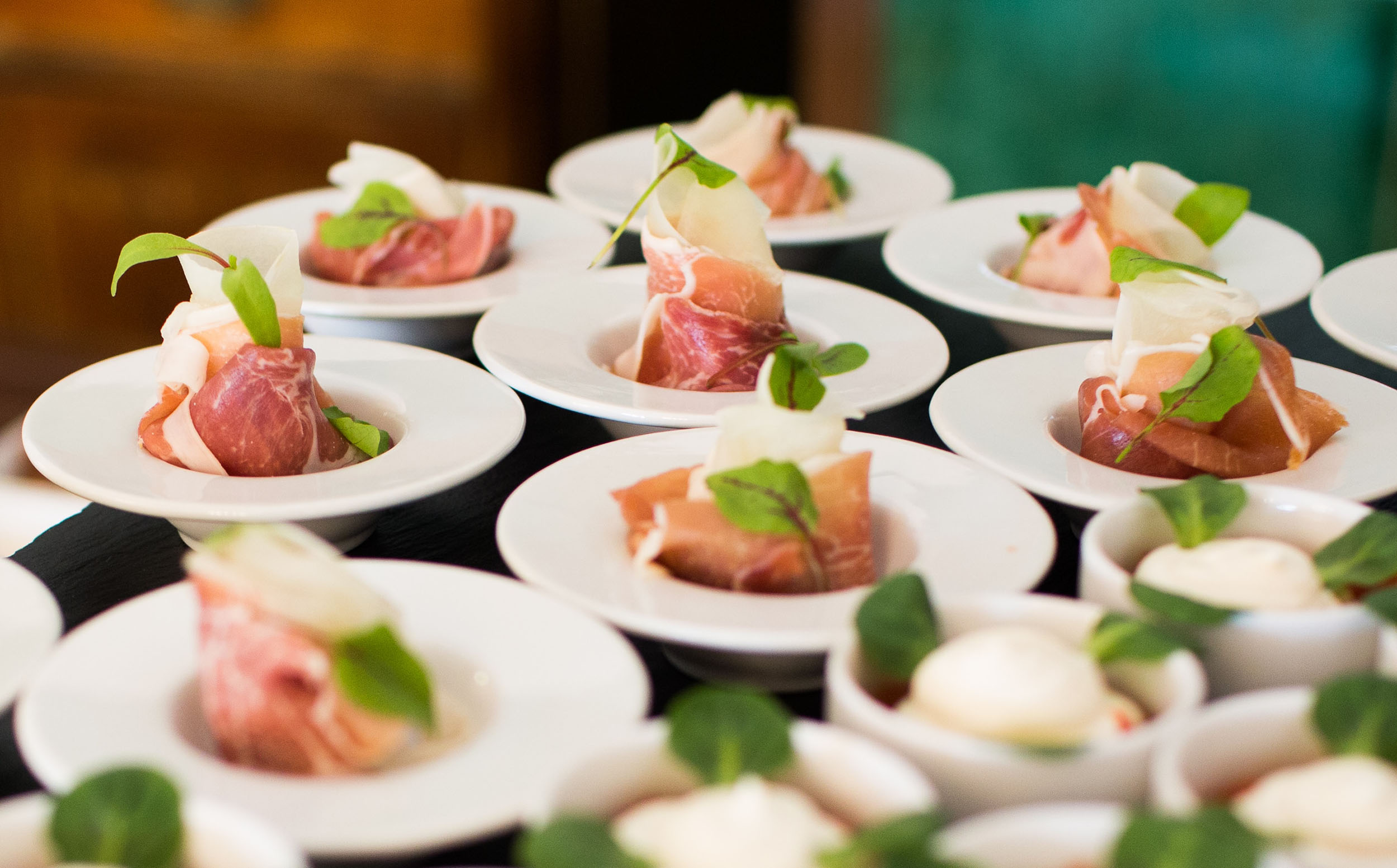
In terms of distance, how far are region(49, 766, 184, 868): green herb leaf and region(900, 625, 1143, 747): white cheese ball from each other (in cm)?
49

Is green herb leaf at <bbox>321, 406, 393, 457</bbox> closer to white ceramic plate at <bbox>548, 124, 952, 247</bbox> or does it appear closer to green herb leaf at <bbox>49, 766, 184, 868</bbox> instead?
green herb leaf at <bbox>49, 766, 184, 868</bbox>

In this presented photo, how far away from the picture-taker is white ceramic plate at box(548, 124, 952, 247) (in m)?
2.29

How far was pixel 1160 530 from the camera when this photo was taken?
48.6 inches

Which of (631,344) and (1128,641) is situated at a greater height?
(1128,641)

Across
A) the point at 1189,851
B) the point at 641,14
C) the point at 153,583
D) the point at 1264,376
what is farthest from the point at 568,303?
the point at 641,14

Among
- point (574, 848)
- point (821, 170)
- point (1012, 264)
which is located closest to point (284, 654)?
point (574, 848)

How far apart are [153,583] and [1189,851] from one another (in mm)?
1013

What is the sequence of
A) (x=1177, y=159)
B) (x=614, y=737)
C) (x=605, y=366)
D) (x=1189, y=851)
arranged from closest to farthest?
(x=1189, y=851)
(x=614, y=737)
(x=605, y=366)
(x=1177, y=159)

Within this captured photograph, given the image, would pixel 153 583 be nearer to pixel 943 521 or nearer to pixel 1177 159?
pixel 943 521

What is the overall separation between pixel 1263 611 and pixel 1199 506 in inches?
5.5

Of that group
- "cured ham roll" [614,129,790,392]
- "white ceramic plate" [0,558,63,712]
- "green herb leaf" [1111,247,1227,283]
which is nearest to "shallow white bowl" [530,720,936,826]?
"white ceramic plate" [0,558,63,712]

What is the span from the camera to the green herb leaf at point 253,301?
1.46 meters

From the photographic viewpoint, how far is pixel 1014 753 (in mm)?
885

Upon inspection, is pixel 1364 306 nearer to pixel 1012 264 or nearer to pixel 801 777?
pixel 1012 264
